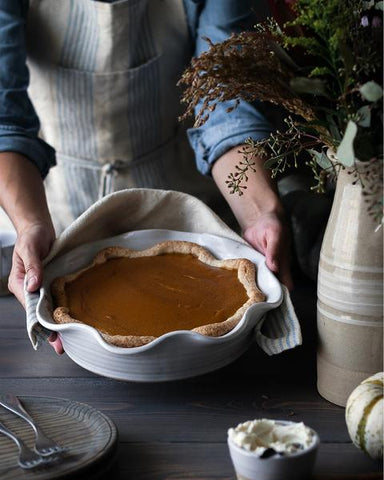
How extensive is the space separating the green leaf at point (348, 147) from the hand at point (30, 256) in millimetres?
591

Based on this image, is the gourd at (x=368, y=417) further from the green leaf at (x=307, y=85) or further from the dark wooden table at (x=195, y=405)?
the green leaf at (x=307, y=85)

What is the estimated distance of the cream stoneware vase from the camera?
109 cm

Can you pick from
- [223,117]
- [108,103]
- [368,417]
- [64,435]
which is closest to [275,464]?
[368,417]

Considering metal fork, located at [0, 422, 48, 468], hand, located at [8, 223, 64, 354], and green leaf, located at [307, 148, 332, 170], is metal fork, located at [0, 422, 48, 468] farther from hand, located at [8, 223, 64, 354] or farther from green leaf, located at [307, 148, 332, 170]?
green leaf, located at [307, 148, 332, 170]

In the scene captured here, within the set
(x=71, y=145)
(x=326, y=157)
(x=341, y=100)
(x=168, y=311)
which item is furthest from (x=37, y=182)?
(x=341, y=100)

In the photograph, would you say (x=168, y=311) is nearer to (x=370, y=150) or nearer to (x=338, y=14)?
(x=370, y=150)

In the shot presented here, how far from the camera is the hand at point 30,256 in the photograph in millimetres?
1354

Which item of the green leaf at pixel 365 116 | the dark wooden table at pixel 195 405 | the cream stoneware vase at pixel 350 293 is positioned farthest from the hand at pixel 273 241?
the green leaf at pixel 365 116

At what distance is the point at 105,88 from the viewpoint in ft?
6.48

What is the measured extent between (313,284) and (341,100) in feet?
2.28

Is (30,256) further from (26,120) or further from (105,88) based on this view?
(105,88)

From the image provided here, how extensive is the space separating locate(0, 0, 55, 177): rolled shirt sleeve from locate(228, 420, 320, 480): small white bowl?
1.00 m

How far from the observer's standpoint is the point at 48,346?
1.40 m

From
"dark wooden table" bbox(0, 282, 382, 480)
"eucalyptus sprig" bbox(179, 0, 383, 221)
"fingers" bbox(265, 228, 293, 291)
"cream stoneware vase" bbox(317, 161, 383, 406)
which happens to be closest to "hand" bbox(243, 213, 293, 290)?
"fingers" bbox(265, 228, 293, 291)
